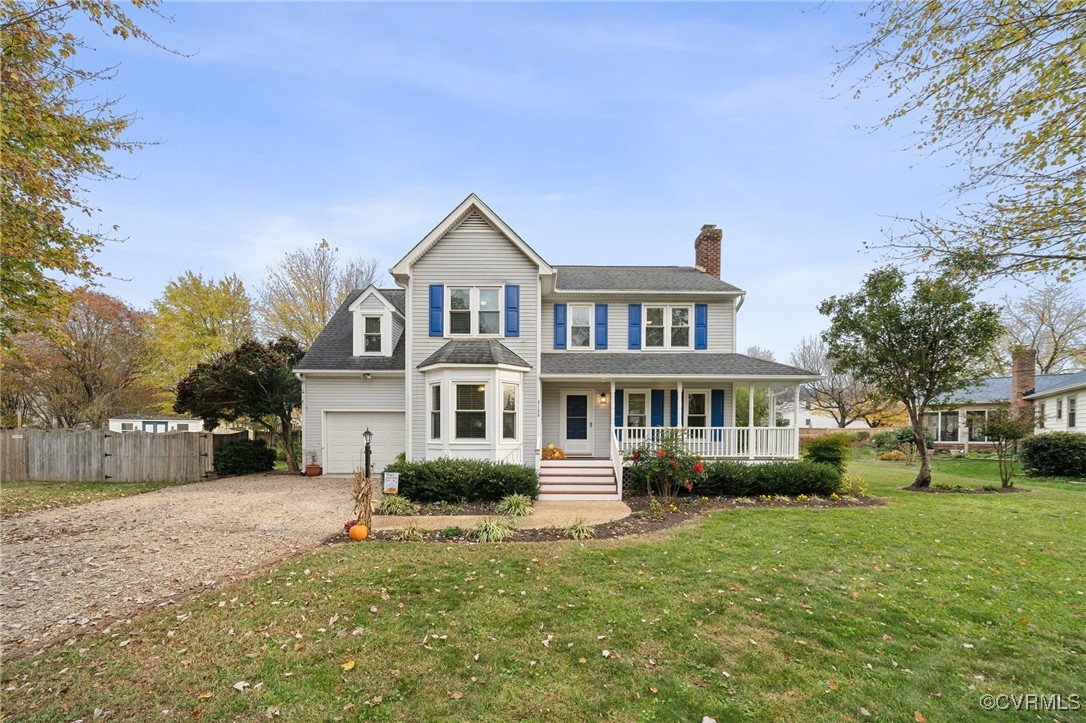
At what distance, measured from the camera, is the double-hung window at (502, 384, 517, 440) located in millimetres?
12039

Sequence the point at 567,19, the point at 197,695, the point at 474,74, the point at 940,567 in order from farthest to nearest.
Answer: the point at 474,74
the point at 567,19
the point at 940,567
the point at 197,695

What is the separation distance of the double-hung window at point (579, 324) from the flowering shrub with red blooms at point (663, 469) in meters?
4.73

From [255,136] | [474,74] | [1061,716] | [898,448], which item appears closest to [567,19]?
[474,74]

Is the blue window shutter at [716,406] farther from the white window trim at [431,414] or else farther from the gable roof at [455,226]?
the white window trim at [431,414]

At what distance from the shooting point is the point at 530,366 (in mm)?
12703

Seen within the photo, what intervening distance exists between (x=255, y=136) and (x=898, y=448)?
36383 millimetres

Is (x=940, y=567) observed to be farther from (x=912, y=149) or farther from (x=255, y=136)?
(x=255, y=136)

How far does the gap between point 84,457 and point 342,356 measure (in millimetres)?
9139

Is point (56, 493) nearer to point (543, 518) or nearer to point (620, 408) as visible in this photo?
point (543, 518)

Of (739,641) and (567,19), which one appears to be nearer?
(739,641)

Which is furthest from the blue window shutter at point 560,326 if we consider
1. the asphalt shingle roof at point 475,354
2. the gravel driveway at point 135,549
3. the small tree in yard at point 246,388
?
the small tree in yard at point 246,388

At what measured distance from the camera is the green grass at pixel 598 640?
3264 millimetres

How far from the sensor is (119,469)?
1459 centimetres

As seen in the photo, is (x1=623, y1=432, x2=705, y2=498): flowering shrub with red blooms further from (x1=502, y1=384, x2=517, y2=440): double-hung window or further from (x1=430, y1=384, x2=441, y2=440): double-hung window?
(x1=430, y1=384, x2=441, y2=440): double-hung window
